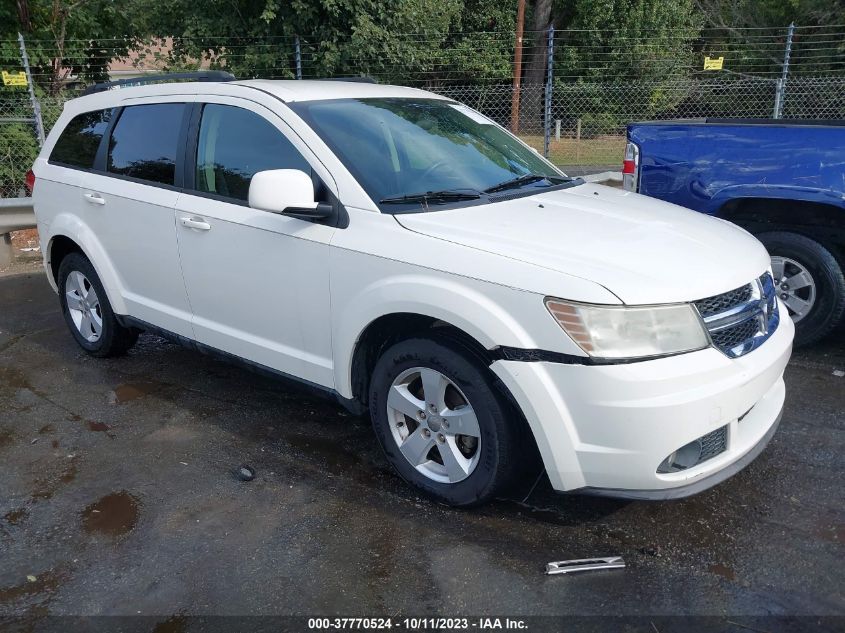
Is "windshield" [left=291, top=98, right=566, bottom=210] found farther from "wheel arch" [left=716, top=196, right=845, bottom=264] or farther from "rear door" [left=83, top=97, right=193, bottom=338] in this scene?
"wheel arch" [left=716, top=196, right=845, bottom=264]

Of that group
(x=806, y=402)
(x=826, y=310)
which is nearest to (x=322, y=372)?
(x=806, y=402)

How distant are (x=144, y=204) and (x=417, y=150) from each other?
66.5 inches

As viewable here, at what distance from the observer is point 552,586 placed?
2875mm

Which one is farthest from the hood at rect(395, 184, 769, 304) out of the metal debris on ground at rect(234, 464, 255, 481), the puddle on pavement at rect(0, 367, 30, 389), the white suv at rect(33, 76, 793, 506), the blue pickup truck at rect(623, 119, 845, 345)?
the puddle on pavement at rect(0, 367, 30, 389)

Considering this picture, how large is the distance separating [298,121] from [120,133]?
1.68m

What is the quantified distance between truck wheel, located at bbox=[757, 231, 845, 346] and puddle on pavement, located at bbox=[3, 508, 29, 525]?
4685 millimetres

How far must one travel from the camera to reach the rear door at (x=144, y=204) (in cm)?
434

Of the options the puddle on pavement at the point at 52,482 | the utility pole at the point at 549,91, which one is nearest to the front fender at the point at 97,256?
the puddle on pavement at the point at 52,482

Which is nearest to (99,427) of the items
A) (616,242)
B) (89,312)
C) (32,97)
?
(89,312)

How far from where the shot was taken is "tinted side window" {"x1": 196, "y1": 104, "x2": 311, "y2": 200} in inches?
150

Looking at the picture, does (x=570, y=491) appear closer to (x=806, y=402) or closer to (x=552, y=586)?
(x=552, y=586)

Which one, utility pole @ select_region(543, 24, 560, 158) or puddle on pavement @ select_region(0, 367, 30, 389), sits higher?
utility pole @ select_region(543, 24, 560, 158)

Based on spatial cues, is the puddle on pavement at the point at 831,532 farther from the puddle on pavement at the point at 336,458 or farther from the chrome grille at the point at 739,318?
the puddle on pavement at the point at 336,458

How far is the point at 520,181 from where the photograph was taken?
4027 millimetres
